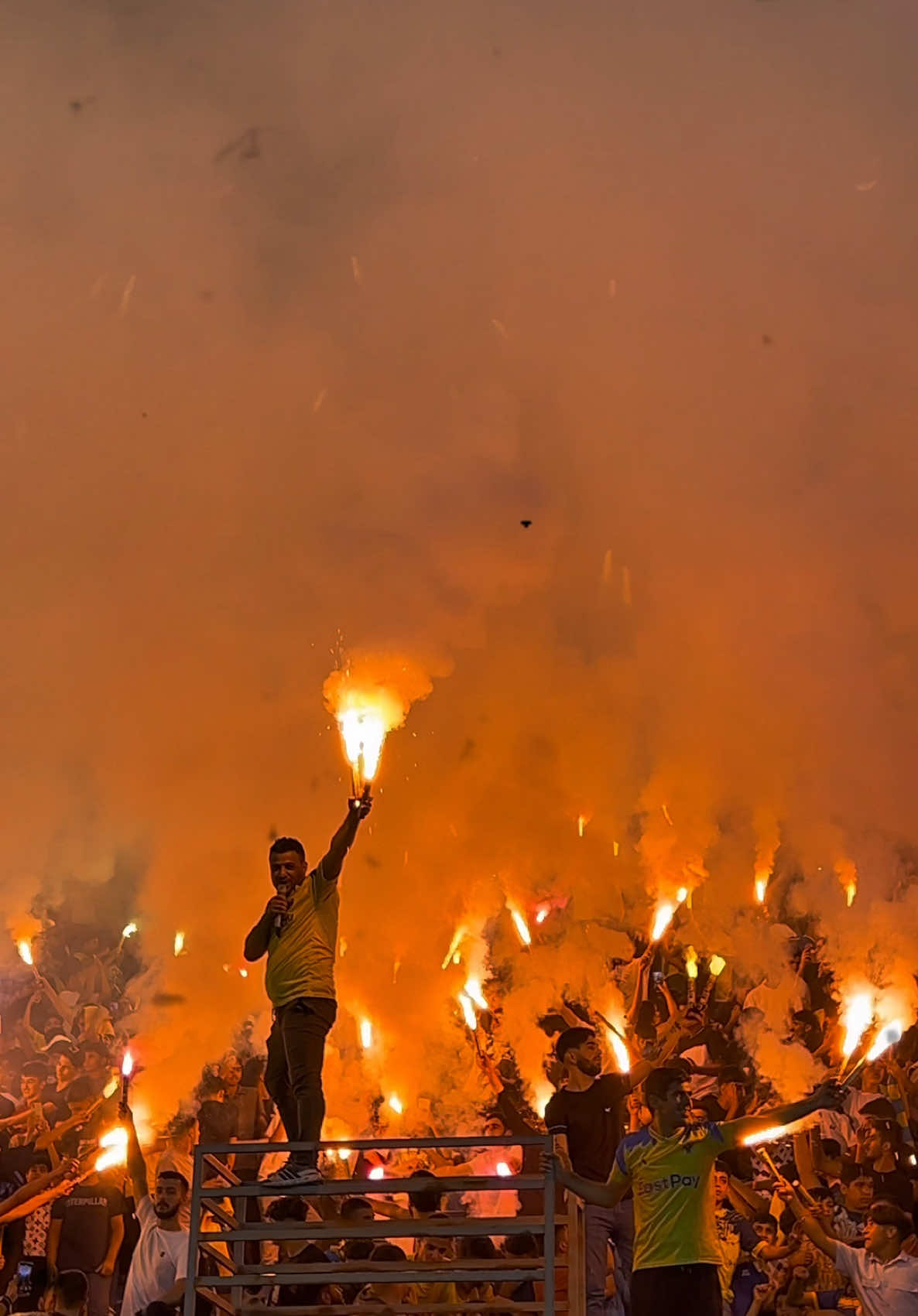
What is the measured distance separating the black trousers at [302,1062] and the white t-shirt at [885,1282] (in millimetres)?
2917

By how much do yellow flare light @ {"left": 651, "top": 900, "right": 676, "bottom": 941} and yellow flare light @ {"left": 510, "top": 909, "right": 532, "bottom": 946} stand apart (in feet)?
6.56

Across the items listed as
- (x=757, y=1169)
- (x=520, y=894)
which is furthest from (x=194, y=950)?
(x=757, y=1169)

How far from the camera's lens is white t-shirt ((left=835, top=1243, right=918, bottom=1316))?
23.5 feet

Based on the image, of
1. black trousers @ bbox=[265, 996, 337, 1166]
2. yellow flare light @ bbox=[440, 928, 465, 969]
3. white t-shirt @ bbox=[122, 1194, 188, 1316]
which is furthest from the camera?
yellow flare light @ bbox=[440, 928, 465, 969]

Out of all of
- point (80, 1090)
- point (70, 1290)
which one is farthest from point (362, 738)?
point (80, 1090)

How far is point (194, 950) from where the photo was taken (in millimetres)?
22234

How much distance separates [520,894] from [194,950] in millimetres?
5162

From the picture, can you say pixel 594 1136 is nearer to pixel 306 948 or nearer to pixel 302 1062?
Answer: pixel 302 1062

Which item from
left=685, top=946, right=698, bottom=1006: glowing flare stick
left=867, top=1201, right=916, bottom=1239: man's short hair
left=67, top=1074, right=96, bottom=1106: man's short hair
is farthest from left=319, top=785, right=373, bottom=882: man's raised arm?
left=685, top=946, right=698, bottom=1006: glowing flare stick

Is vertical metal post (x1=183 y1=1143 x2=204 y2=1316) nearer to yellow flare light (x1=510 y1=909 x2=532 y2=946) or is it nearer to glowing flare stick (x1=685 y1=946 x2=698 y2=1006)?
glowing flare stick (x1=685 y1=946 x2=698 y2=1006)

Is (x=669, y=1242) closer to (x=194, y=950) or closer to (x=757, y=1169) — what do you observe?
(x=757, y=1169)

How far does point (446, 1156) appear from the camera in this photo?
47.0 ft

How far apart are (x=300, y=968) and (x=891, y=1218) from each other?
3294 millimetres

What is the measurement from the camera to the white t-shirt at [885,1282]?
282 inches
